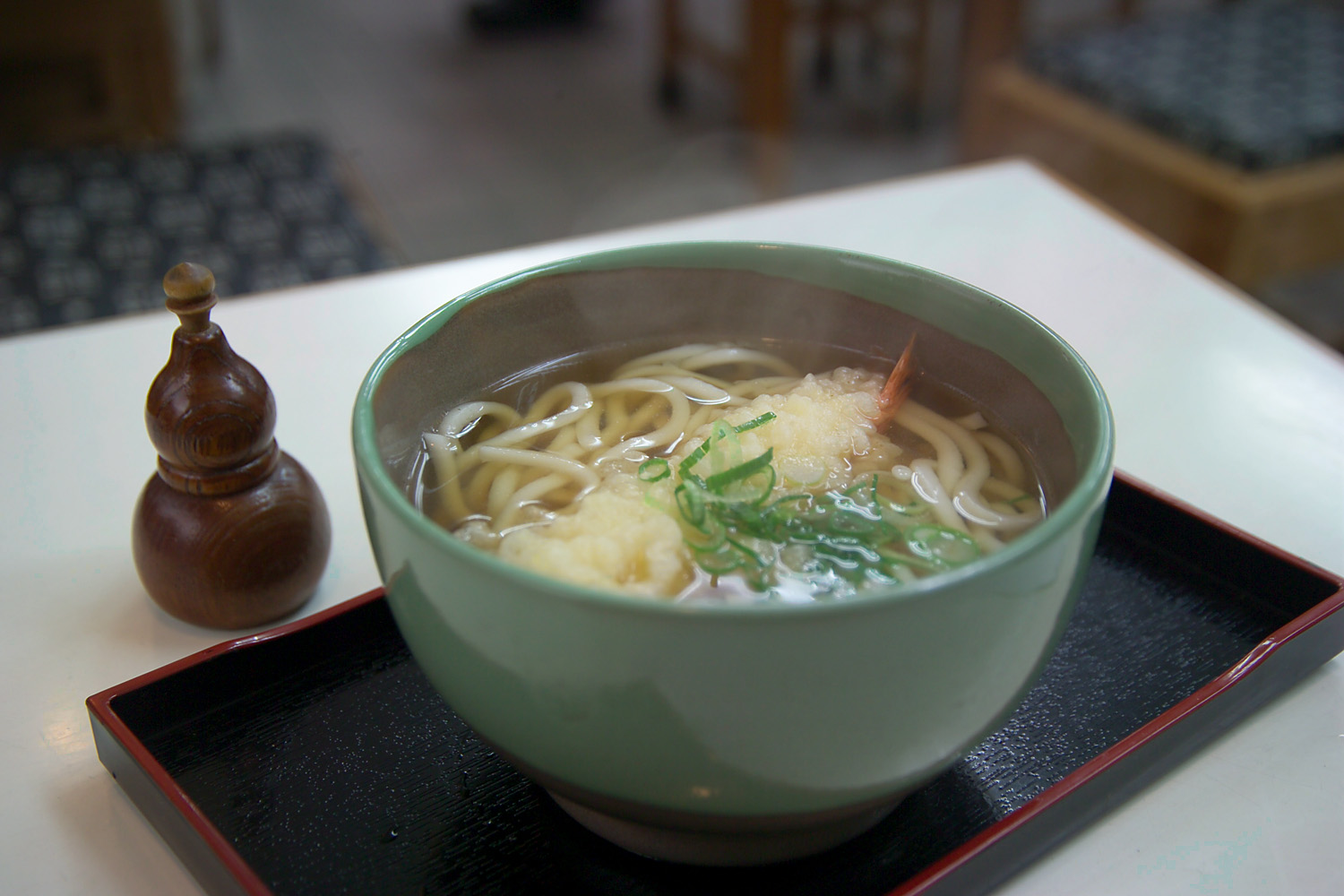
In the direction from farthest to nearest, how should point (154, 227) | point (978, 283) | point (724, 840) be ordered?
point (154, 227)
point (978, 283)
point (724, 840)

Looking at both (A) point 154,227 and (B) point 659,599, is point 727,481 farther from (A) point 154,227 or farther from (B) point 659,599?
(A) point 154,227

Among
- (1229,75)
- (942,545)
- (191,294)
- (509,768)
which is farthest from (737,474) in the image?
(1229,75)

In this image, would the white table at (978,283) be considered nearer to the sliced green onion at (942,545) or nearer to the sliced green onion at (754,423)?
the sliced green onion at (942,545)

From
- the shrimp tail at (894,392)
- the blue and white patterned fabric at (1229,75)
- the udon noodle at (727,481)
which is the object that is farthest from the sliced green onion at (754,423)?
the blue and white patterned fabric at (1229,75)

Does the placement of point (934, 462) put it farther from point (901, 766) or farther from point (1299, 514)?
point (1299, 514)

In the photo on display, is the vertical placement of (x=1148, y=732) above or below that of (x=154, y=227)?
above

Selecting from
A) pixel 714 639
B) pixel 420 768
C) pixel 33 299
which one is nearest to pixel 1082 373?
pixel 714 639

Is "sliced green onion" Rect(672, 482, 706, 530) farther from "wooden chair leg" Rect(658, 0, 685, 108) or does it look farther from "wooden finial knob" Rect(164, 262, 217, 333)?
"wooden chair leg" Rect(658, 0, 685, 108)
